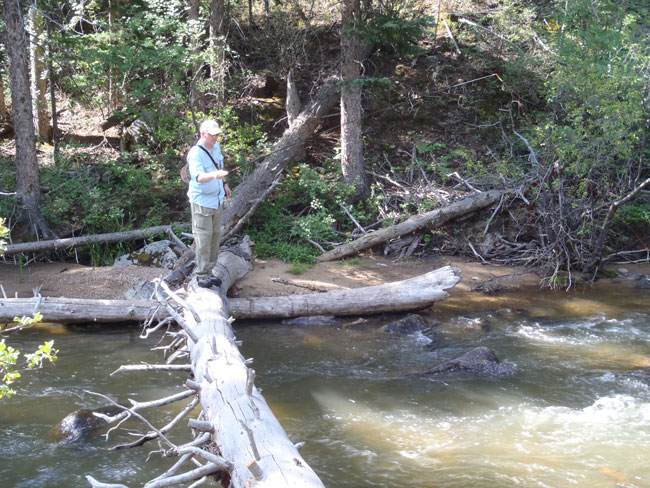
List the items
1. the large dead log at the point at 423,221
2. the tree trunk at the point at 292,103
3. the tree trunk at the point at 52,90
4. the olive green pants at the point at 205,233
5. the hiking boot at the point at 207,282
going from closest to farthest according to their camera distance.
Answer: the olive green pants at the point at 205,233 → the hiking boot at the point at 207,282 → the large dead log at the point at 423,221 → the tree trunk at the point at 52,90 → the tree trunk at the point at 292,103

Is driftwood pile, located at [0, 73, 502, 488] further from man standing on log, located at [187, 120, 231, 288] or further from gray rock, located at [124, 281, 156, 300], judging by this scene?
man standing on log, located at [187, 120, 231, 288]

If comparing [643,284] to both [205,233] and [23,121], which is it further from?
[23,121]

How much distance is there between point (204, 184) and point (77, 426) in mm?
3061

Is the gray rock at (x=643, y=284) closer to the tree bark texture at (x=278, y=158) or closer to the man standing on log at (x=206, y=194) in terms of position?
the tree bark texture at (x=278, y=158)

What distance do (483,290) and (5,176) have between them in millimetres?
10509

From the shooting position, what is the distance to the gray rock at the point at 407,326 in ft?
29.9

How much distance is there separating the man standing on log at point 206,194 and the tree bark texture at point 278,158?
3.82 metres

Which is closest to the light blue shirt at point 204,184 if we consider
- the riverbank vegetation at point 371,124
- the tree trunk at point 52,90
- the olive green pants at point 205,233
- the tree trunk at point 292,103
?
the olive green pants at point 205,233

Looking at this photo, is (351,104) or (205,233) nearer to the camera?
(205,233)

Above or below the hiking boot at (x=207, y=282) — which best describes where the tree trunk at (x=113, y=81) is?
above

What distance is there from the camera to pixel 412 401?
6785mm

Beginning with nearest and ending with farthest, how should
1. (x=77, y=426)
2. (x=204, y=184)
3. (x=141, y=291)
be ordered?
(x=77, y=426)
(x=204, y=184)
(x=141, y=291)

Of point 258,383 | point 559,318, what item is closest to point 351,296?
point 258,383

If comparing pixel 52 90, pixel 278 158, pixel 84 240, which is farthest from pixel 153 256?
pixel 52 90
